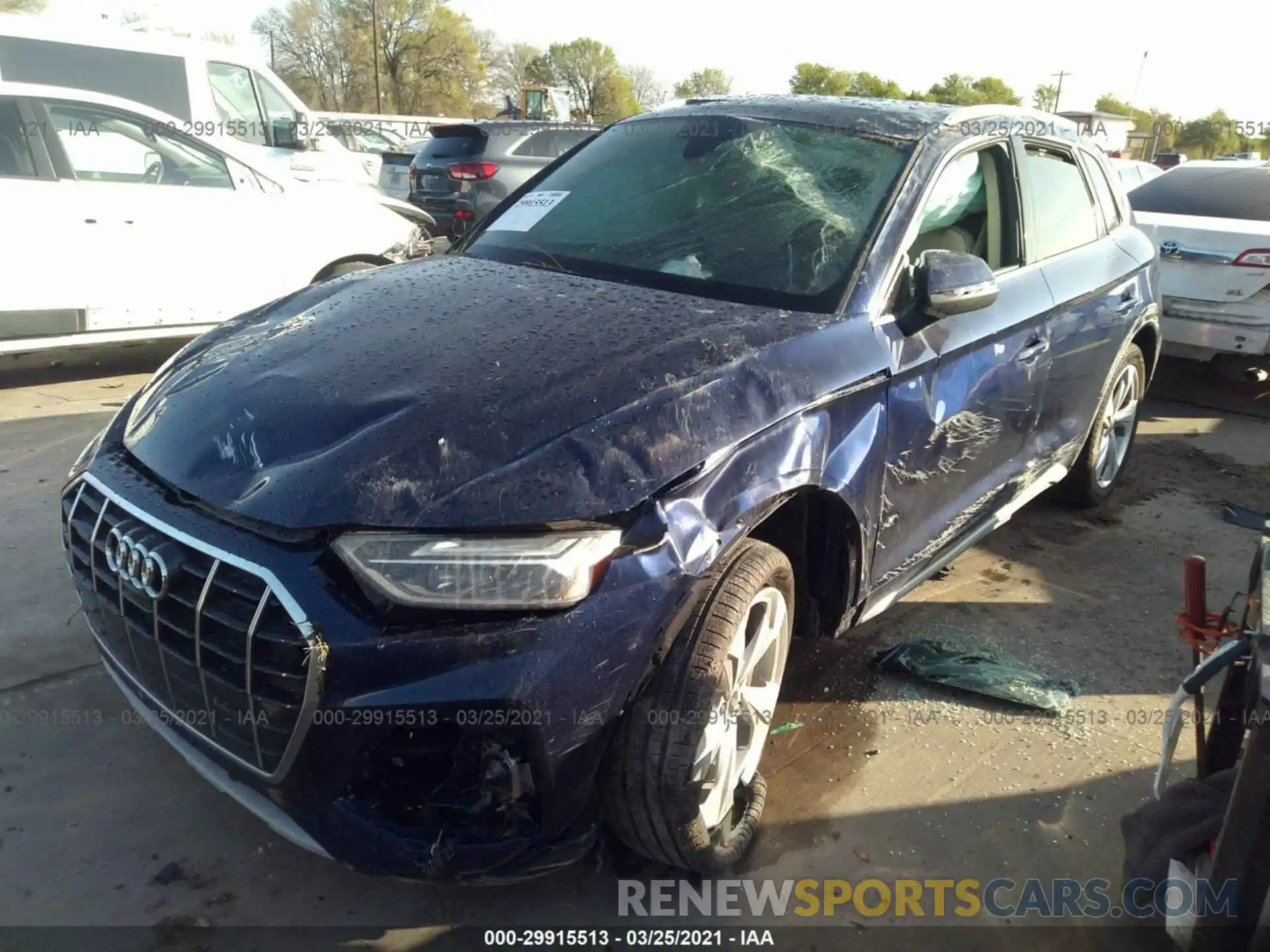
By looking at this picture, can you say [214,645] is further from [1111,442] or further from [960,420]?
[1111,442]

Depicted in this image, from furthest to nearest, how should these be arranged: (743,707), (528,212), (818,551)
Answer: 1. (528,212)
2. (818,551)
3. (743,707)

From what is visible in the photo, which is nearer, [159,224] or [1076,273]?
[1076,273]

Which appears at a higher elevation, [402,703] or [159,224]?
[159,224]

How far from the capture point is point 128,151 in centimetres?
588

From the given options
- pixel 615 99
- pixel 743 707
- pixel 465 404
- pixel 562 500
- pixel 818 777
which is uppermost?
pixel 615 99

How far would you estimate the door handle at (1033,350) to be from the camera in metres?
3.32

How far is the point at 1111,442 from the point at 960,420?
7.06 feet

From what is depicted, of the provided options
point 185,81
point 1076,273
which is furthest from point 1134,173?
point 185,81

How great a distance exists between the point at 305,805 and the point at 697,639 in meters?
0.84

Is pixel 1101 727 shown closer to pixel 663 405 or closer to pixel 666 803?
pixel 666 803

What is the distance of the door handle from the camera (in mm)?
3320

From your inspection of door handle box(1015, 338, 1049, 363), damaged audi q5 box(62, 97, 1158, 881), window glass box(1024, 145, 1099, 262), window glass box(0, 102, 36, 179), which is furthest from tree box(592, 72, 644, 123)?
damaged audi q5 box(62, 97, 1158, 881)

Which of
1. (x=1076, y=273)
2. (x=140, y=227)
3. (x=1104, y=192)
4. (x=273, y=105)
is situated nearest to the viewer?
(x=1076, y=273)

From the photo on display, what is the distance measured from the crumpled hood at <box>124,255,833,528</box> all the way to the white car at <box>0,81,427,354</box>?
11.4ft
